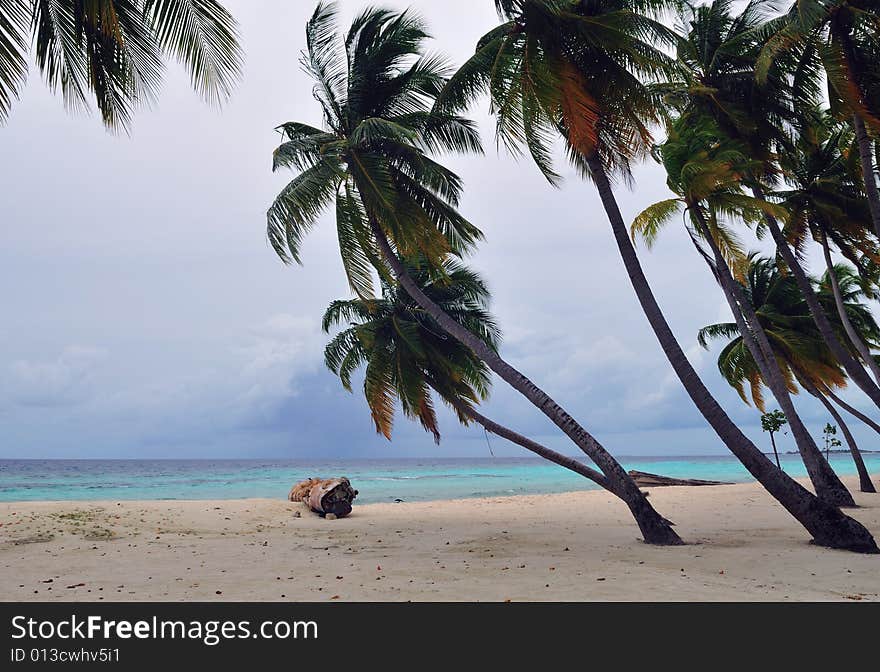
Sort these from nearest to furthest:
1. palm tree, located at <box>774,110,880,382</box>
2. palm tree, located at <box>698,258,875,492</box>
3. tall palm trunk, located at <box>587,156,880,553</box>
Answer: tall palm trunk, located at <box>587,156,880,553</box>
palm tree, located at <box>774,110,880,382</box>
palm tree, located at <box>698,258,875,492</box>

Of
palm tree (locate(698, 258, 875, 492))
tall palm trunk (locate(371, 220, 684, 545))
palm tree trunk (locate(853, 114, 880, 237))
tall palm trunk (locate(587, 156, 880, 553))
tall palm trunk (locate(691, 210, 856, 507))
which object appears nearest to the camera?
tall palm trunk (locate(587, 156, 880, 553))

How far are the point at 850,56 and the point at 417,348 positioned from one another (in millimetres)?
10505

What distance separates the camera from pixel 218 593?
22.4 ft

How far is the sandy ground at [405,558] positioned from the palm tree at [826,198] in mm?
6341

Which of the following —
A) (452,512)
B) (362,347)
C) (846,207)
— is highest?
(846,207)

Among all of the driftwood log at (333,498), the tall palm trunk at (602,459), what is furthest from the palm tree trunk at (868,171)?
the driftwood log at (333,498)

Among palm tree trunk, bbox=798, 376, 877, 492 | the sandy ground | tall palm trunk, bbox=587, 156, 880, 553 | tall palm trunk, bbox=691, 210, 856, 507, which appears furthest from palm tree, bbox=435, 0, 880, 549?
palm tree trunk, bbox=798, 376, 877, 492

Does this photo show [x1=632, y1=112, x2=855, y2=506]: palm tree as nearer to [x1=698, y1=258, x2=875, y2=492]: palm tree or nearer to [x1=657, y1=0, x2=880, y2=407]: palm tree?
[x1=657, y1=0, x2=880, y2=407]: palm tree

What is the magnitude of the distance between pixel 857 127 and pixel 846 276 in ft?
46.0

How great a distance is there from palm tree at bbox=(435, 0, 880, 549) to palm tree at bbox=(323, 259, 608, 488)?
596cm

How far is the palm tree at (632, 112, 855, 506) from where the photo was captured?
11805mm
